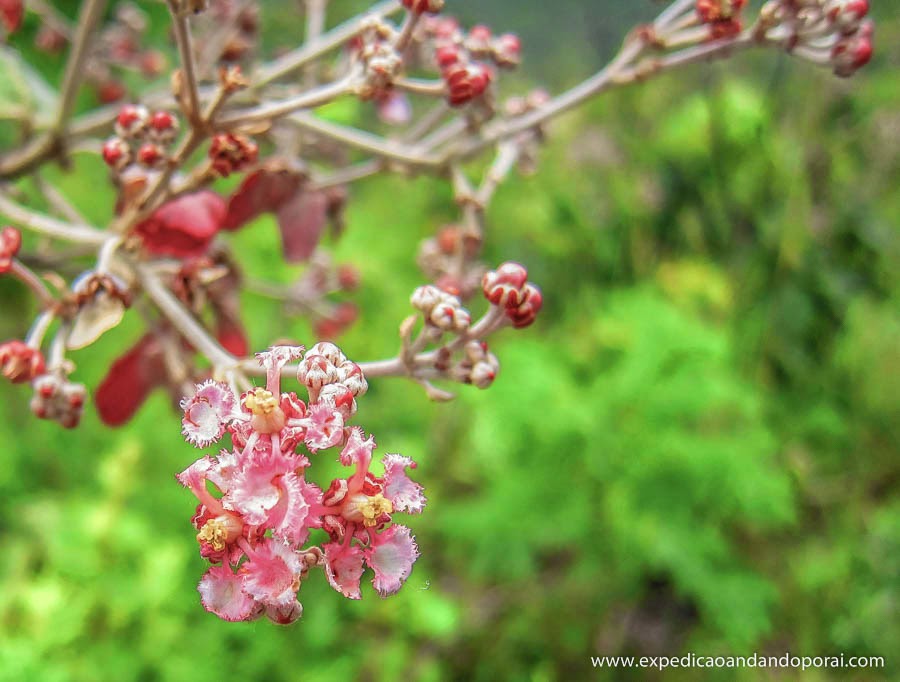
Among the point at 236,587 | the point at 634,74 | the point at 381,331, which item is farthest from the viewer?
the point at 381,331

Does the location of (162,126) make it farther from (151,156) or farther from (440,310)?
(440,310)

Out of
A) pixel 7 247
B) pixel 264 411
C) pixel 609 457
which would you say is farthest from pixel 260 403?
pixel 609 457

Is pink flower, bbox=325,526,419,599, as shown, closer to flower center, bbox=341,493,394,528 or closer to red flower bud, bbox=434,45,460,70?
flower center, bbox=341,493,394,528

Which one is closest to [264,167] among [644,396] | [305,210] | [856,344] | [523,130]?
[305,210]

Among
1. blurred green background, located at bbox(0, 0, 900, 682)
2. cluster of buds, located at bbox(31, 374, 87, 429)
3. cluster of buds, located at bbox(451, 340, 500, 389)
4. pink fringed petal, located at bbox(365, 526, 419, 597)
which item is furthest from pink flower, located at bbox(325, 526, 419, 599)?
blurred green background, located at bbox(0, 0, 900, 682)

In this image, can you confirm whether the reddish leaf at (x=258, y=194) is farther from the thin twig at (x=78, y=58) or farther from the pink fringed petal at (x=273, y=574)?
the pink fringed petal at (x=273, y=574)

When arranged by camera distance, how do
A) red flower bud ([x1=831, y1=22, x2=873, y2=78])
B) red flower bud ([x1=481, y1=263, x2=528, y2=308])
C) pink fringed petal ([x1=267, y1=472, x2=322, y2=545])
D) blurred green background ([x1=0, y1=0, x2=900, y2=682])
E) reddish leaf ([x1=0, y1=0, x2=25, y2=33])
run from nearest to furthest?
1. pink fringed petal ([x1=267, y1=472, x2=322, y2=545])
2. red flower bud ([x1=481, y1=263, x2=528, y2=308])
3. red flower bud ([x1=831, y1=22, x2=873, y2=78])
4. reddish leaf ([x1=0, y1=0, x2=25, y2=33])
5. blurred green background ([x1=0, y1=0, x2=900, y2=682])

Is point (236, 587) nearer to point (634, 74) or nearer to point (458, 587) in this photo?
point (634, 74)
